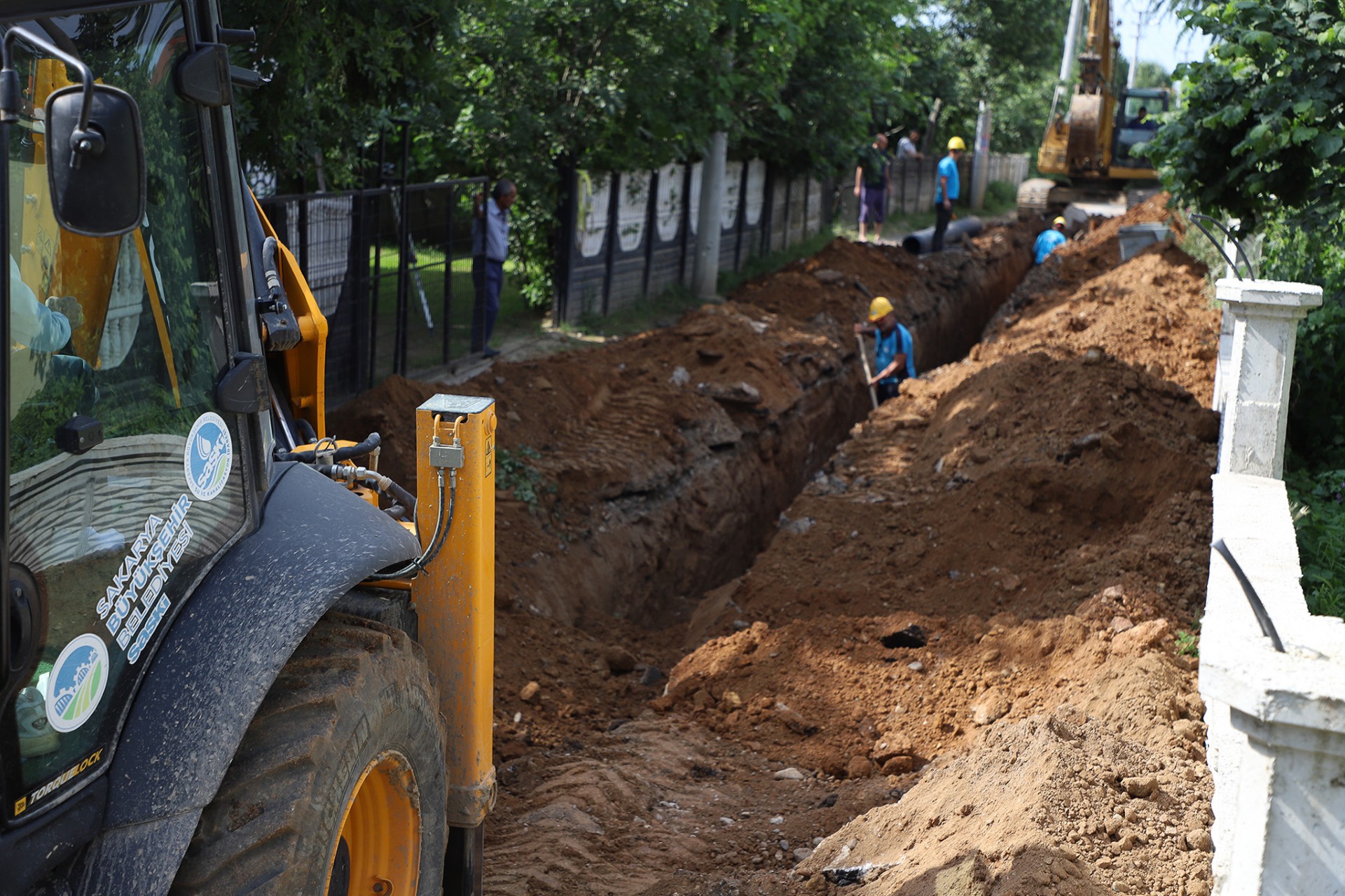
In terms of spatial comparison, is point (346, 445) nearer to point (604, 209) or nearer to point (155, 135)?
point (155, 135)

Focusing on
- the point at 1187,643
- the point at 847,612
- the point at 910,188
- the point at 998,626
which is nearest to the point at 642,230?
the point at 847,612

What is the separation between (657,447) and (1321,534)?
568 cm

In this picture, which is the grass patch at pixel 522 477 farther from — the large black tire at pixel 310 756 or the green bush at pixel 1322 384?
the large black tire at pixel 310 756

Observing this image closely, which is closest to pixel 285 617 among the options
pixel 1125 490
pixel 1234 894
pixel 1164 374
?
pixel 1234 894

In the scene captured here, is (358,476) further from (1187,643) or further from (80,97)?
(1187,643)

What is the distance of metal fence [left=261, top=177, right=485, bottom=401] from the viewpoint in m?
9.75

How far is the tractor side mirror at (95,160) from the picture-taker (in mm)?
2029

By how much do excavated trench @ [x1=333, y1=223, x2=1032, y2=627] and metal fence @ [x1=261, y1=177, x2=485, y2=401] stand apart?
1.03 meters

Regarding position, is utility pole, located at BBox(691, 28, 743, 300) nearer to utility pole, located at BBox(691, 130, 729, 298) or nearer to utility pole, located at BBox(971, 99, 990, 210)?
utility pole, located at BBox(691, 130, 729, 298)

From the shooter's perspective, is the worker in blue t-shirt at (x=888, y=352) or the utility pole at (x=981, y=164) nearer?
the worker in blue t-shirt at (x=888, y=352)

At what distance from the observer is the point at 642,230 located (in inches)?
649

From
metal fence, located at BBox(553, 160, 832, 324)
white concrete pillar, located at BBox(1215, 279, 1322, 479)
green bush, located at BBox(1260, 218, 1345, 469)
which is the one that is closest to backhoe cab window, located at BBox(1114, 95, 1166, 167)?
metal fence, located at BBox(553, 160, 832, 324)

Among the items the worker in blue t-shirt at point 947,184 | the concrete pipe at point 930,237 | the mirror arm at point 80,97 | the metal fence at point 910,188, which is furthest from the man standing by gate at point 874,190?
the mirror arm at point 80,97

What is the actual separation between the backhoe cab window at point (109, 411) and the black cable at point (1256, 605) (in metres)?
2.37
